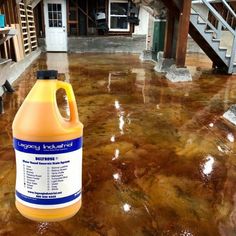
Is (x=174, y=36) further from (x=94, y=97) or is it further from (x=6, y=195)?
(x=6, y=195)

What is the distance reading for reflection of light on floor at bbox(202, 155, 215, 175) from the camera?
7.23 ft

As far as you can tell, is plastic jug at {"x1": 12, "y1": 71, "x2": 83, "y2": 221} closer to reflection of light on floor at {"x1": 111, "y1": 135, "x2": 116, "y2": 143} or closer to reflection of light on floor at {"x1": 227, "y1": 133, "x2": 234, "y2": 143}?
reflection of light on floor at {"x1": 111, "y1": 135, "x2": 116, "y2": 143}

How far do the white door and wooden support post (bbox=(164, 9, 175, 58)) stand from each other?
A: 584cm

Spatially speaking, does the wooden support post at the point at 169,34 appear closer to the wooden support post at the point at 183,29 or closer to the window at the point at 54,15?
the wooden support post at the point at 183,29

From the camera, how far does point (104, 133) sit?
291 centimetres

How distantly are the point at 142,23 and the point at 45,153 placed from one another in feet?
38.0

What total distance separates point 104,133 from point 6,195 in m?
1.31

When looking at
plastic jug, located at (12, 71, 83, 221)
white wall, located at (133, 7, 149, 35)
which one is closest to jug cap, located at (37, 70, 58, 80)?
plastic jug, located at (12, 71, 83, 221)

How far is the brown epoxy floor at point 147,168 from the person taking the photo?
155cm

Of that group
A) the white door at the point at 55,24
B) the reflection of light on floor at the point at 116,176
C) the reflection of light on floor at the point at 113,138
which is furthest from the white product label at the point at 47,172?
the white door at the point at 55,24

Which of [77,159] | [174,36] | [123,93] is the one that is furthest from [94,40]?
[77,159]

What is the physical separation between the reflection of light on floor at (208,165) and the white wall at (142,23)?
1010cm

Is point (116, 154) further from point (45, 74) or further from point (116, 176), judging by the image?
point (45, 74)

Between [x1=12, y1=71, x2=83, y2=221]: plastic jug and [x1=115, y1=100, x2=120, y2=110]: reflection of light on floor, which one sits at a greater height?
[x1=12, y1=71, x2=83, y2=221]: plastic jug
